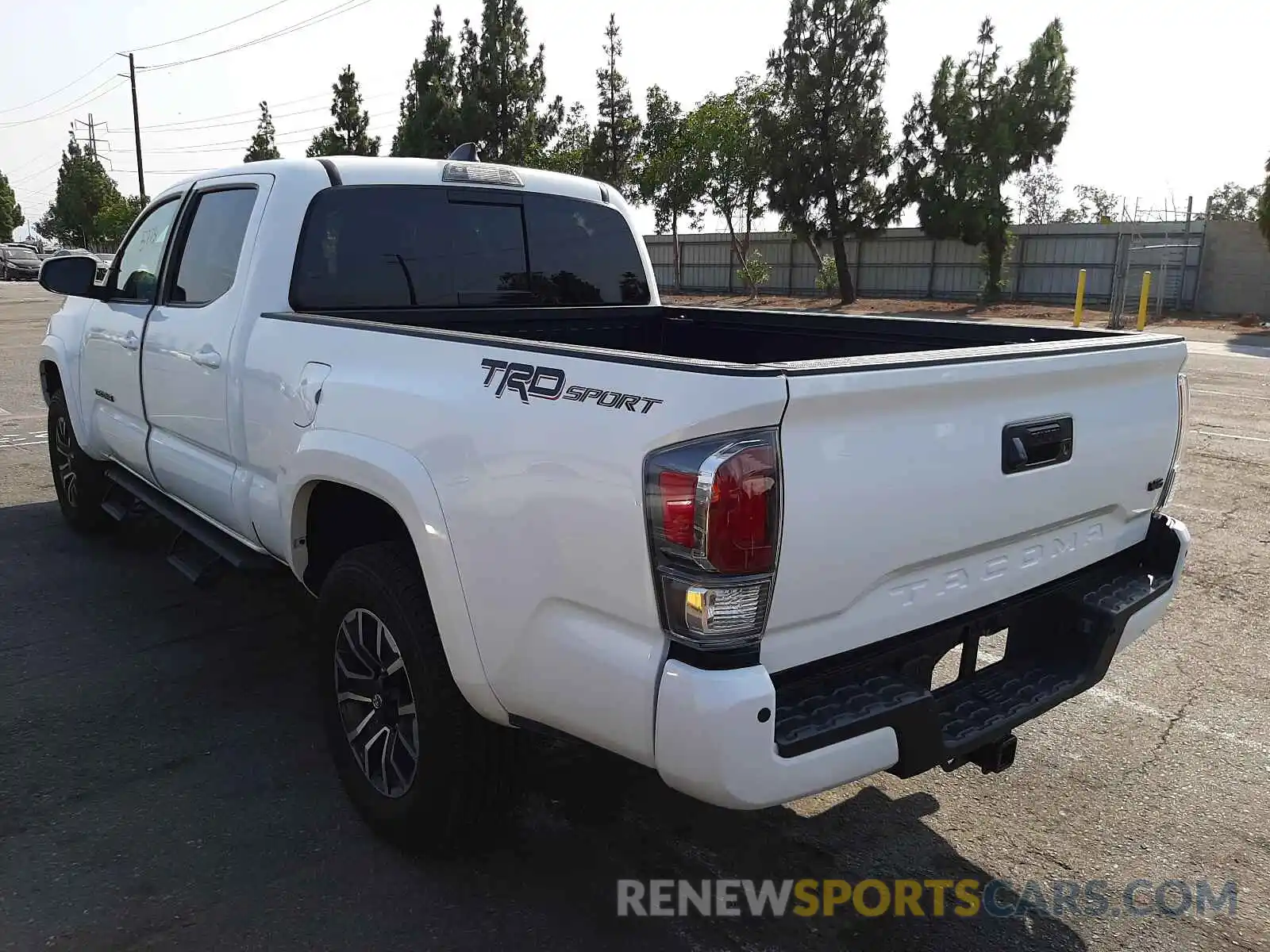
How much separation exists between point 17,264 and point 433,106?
2487cm

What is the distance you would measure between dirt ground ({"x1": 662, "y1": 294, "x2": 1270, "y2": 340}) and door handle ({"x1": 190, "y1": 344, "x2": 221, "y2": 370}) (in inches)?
662

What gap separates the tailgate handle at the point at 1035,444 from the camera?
243 centimetres

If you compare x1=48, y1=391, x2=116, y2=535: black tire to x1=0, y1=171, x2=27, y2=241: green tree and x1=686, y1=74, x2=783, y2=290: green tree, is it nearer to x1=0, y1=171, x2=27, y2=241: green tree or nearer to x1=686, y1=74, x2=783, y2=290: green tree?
x1=686, y1=74, x2=783, y2=290: green tree

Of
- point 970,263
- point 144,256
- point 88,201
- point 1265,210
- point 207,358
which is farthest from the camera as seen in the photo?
point 88,201

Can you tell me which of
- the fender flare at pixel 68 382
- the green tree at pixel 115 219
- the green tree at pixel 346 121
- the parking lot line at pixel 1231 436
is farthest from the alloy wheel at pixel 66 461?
the green tree at pixel 115 219

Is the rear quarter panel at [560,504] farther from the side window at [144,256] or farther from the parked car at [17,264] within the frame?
the parked car at [17,264]

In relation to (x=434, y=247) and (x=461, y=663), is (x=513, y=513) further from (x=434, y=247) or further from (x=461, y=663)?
(x=434, y=247)

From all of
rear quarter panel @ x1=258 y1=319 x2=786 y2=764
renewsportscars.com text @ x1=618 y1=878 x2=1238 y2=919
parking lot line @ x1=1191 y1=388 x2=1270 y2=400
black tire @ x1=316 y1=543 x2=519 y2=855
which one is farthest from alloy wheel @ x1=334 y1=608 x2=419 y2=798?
parking lot line @ x1=1191 y1=388 x2=1270 y2=400

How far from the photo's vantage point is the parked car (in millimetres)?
50000

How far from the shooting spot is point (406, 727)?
2.84 metres

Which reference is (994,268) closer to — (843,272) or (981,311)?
(981,311)

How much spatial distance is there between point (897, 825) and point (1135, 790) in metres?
0.86

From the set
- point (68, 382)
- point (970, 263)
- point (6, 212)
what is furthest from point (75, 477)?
point (6, 212)

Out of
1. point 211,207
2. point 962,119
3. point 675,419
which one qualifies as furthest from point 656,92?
point 675,419
